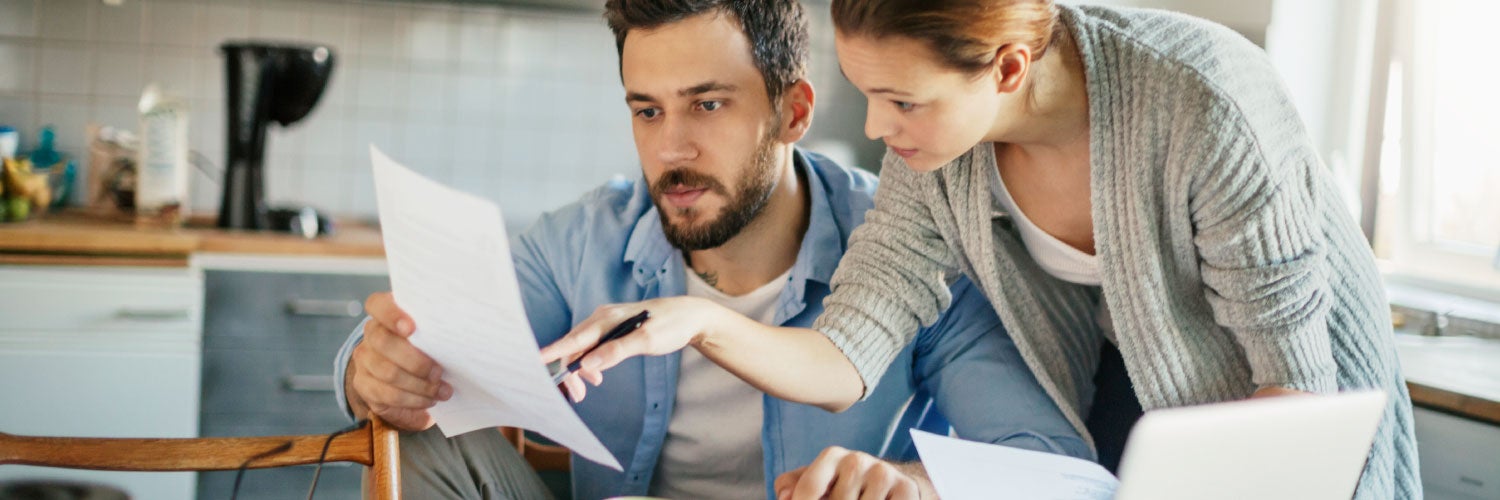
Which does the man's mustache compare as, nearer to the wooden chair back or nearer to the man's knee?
the man's knee

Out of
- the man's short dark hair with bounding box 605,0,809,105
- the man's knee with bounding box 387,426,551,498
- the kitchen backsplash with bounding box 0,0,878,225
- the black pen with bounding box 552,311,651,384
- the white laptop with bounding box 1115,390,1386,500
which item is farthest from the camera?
the kitchen backsplash with bounding box 0,0,878,225

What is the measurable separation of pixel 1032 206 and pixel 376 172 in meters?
0.75

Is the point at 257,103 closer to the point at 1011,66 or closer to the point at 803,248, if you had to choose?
→ the point at 803,248

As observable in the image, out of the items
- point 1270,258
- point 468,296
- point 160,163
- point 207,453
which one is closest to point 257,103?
point 160,163

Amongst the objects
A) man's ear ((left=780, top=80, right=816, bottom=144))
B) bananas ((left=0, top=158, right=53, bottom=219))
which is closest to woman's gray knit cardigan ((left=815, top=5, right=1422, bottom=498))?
man's ear ((left=780, top=80, right=816, bottom=144))

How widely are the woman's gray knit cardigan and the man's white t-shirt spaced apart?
27 centimetres

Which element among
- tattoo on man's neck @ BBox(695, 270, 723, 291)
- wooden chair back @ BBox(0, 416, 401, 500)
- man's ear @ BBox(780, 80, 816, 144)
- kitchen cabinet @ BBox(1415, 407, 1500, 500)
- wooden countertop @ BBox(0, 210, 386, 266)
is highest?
man's ear @ BBox(780, 80, 816, 144)

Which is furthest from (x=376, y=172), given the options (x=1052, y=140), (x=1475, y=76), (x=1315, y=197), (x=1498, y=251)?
(x=1475, y=76)

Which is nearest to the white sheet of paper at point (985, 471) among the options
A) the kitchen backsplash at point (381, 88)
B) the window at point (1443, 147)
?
the window at point (1443, 147)

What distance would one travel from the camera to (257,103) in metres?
2.60

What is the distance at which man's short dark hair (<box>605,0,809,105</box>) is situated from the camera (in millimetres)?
1506

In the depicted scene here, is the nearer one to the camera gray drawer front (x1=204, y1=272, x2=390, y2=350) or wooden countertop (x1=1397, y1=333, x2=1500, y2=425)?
wooden countertop (x1=1397, y1=333, x2=1500, y2=425)

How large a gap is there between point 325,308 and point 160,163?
0.49 m

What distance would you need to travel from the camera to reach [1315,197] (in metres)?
1.15
